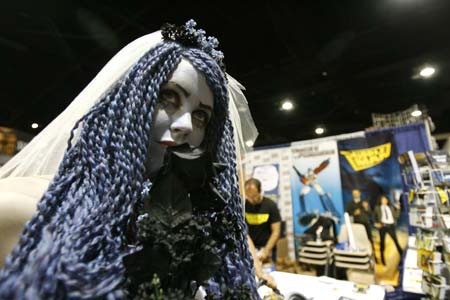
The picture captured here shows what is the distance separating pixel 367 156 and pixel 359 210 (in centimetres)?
61

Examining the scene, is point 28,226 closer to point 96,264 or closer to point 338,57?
point 96,264

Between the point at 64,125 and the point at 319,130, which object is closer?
the point at 64,125

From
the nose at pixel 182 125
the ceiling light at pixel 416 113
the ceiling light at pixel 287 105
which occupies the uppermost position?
the ceiling light at pixel 287 105

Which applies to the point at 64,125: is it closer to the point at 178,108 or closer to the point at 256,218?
the point at 178,108

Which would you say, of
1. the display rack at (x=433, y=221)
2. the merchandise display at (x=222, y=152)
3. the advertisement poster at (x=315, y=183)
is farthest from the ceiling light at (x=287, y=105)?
the display rack at (x=433, y=221)

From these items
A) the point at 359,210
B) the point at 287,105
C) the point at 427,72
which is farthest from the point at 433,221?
the point at 287,105

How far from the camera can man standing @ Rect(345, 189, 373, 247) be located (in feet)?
10.2

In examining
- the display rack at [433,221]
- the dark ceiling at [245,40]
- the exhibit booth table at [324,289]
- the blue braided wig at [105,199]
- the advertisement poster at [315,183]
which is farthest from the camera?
the advertisement poster at [315,183]

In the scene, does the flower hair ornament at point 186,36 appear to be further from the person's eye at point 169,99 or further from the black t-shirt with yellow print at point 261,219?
the black t-shirt with yellow print at point 261,219

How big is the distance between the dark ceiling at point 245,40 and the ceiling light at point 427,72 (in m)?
0.07

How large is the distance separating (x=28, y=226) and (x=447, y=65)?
435 centimetres

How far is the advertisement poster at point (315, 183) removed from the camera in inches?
132

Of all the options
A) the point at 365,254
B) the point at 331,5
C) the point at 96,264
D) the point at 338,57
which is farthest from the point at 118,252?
the point at 338,57

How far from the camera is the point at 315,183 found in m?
3.48
